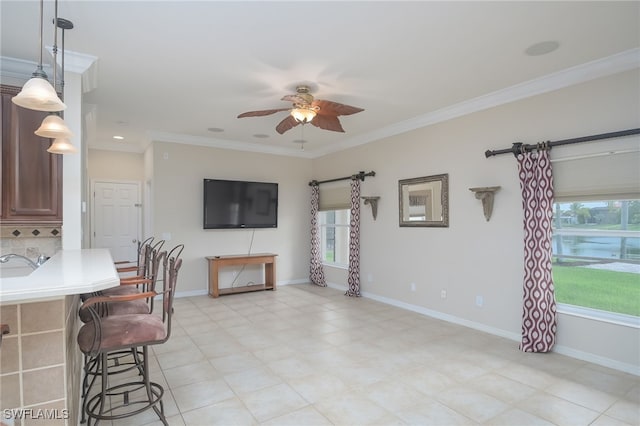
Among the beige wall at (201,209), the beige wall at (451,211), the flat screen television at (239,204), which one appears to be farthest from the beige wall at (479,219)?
the flat screen television at (239,204)

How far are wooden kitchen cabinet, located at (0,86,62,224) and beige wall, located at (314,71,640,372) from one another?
4.18 meters

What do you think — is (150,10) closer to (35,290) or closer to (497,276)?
(35,290)

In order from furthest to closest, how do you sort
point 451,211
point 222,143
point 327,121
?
point 222,143 < point 451,211 < point 327,121

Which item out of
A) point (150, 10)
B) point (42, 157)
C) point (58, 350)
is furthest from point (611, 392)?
point (42, 157)

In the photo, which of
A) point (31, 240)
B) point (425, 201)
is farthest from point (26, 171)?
point (425, 201)

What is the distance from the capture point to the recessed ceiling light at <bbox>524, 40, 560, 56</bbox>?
286 cm

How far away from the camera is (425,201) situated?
4.93 m

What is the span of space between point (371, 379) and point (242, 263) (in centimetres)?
375

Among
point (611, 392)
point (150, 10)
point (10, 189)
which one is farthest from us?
point (10, 189)

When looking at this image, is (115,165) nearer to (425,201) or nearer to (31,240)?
(31,240)

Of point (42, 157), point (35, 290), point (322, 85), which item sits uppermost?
point (322, 85)

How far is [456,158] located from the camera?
4.53 meters

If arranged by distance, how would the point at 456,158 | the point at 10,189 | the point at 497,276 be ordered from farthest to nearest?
the point at 456,158
the point at 497,276
the point at 10,189

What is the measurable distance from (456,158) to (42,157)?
4.39 m
